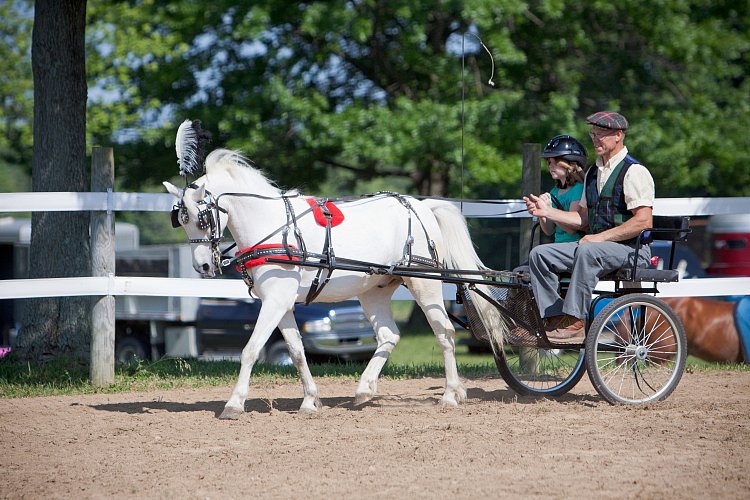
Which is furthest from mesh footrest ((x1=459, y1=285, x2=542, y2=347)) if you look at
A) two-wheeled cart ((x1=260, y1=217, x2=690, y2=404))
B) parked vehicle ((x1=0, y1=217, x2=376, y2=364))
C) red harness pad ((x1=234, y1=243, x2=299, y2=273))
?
parked vehicle ((x1=0, y1=217, x2=376, y2=364))

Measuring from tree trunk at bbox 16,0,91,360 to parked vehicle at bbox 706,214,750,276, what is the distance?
11.5 metres

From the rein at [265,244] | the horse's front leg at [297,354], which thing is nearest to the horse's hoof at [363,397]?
the horse's front leg at [297,354]

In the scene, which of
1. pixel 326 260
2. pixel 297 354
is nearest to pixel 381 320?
pixel 297 354

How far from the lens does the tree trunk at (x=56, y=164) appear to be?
30.2ft

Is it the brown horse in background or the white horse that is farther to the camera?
the brown horse in background

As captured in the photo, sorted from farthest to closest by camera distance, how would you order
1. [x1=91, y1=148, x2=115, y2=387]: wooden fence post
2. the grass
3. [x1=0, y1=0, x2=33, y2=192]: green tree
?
[x1=0, y1=0, x2=33, y2=192]: green tree, the grass, [x1=91, y1=148, x2=115, y2=387]: wooden fence post

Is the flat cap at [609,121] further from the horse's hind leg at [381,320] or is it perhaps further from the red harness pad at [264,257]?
the red harness pad at [264,257]

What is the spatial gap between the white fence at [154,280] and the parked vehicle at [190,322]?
4923mm

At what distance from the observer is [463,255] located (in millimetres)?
7410

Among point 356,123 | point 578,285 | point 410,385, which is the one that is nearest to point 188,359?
point 410,385

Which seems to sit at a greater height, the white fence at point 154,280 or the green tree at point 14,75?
the green tree at point 14,75

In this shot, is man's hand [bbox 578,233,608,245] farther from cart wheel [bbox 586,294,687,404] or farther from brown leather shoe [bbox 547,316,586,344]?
brown leather shoe [bbox 547,316,586,344]

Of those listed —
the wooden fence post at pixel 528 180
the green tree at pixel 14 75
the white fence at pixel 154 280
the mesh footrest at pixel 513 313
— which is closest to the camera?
the mesh footrest at pixel 513 313

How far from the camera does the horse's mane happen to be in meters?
6.83
